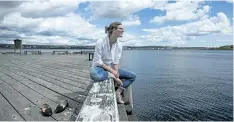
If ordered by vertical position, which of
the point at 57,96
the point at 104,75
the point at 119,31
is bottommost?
the point at 57,96

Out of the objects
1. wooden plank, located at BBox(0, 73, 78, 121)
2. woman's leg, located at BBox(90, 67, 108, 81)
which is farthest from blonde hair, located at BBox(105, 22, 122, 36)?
wooden plank, located at BBox(0, 73, 78, 121)

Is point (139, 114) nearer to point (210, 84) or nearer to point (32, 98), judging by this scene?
point (32, 98)

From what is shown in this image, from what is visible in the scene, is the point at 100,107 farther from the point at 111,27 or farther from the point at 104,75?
the point at 111,27

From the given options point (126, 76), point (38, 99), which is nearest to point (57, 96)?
point (38, 99)

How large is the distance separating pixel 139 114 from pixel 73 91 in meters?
13.4

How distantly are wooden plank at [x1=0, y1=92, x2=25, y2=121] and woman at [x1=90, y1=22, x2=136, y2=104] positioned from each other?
1425 millimetres

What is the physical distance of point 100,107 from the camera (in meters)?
2.78

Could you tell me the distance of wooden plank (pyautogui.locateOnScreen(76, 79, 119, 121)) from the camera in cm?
249

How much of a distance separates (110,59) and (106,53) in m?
0.15

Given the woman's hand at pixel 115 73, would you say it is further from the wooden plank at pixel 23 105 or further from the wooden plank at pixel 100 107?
the wooden plank at pixel 23 105

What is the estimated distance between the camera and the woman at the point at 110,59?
4.56m

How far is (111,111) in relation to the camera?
2660mm

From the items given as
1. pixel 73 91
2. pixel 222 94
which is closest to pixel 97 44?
pixel 73 91

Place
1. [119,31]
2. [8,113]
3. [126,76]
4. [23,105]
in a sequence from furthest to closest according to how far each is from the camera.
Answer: [126,76] < [119,31] < [23,105] < [8,113]
